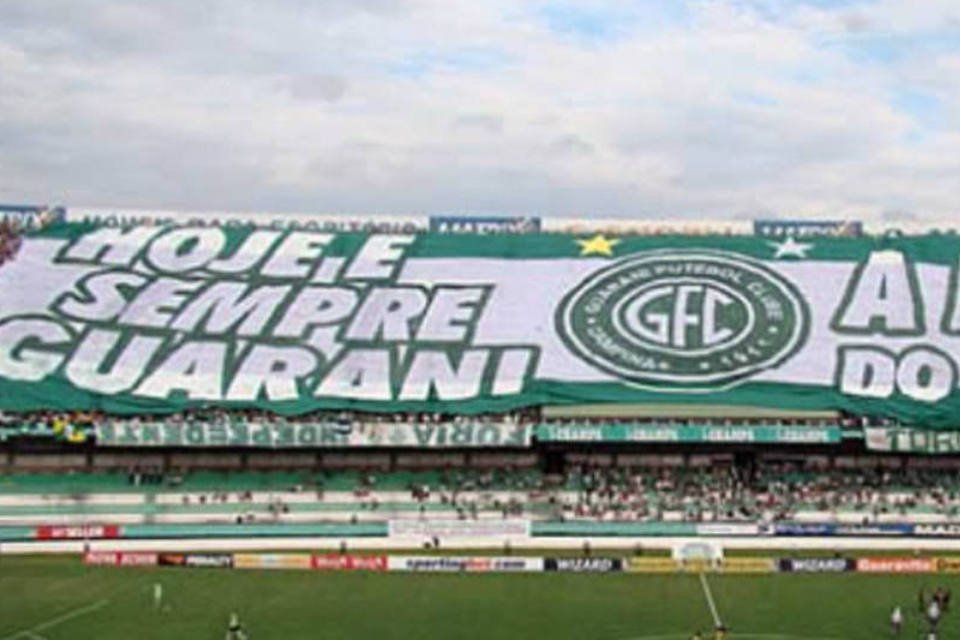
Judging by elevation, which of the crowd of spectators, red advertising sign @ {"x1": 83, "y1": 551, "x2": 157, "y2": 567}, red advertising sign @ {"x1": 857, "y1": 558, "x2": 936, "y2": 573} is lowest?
red advertising sign @ {"x1": 857, "y1": 558, "x2": 936, "y2": 573}

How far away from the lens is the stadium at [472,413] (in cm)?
4988

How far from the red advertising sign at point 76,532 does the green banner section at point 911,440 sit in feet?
112

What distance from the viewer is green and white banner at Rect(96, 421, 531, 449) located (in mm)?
59531

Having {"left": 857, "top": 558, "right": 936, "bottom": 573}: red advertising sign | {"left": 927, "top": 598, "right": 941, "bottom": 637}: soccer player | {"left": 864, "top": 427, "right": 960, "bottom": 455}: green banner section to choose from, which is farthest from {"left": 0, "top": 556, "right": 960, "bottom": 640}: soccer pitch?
{"left": 864, "top": 427, "right": 960, "bottom": 455}: green banner section

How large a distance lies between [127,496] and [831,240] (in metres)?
39.7

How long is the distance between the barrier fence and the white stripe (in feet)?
5.25

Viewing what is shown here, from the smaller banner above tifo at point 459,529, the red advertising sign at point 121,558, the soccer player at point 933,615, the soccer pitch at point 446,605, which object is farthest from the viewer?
the smaller banner above tifo at point 459,529

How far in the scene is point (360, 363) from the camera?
6378 cm

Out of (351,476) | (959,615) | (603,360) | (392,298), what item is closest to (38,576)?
(351,476)

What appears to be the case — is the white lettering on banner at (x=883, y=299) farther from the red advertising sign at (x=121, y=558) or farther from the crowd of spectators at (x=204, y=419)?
the red advertising sign at (x=121, y=558)

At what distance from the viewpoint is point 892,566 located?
163 feet

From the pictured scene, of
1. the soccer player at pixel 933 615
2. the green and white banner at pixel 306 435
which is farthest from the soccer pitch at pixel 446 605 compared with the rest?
the green and white banner at pixel 306 435

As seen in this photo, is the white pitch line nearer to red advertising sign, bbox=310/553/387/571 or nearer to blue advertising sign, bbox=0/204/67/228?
red advertising sign, bbox=310/553/387/571

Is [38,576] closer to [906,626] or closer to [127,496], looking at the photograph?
[127,496]
